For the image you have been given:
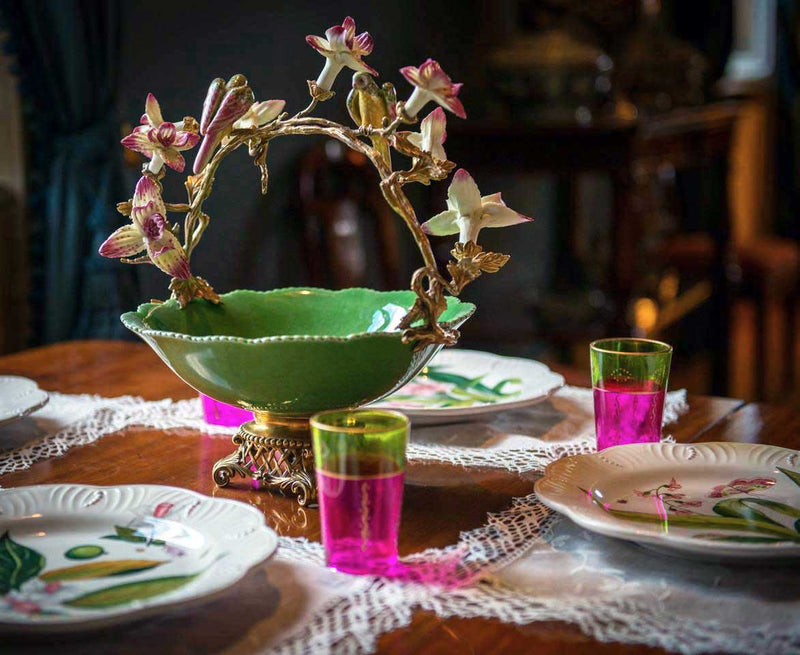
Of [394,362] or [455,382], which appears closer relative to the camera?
[394,362]

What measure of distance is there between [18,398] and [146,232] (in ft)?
1.18

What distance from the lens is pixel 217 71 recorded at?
2.50 meters

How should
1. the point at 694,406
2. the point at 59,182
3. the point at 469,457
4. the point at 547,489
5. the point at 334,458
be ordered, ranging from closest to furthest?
the point at 334,458
the point at 547,489
the point at 469,457
the point at 694,406
the point at 59,182

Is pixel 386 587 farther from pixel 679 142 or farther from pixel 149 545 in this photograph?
pixel 679 142

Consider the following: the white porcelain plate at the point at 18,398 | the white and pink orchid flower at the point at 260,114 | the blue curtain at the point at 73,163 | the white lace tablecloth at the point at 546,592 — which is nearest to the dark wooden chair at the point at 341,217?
the blue curtain at the point at 73,163

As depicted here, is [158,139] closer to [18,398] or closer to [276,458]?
[276,458]

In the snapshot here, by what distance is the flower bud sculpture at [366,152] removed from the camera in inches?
31.0

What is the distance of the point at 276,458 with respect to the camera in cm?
85

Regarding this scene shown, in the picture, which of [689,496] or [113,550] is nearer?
[113,550]

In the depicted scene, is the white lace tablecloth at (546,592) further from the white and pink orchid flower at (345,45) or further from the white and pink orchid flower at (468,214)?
the white and pink orchid flower at (345,45)

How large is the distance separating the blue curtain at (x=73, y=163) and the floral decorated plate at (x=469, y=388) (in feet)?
4.65

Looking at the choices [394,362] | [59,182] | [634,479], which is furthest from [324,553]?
[59,182]

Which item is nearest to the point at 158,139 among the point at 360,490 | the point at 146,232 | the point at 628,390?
the point at 146,232

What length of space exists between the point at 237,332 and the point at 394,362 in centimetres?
27
